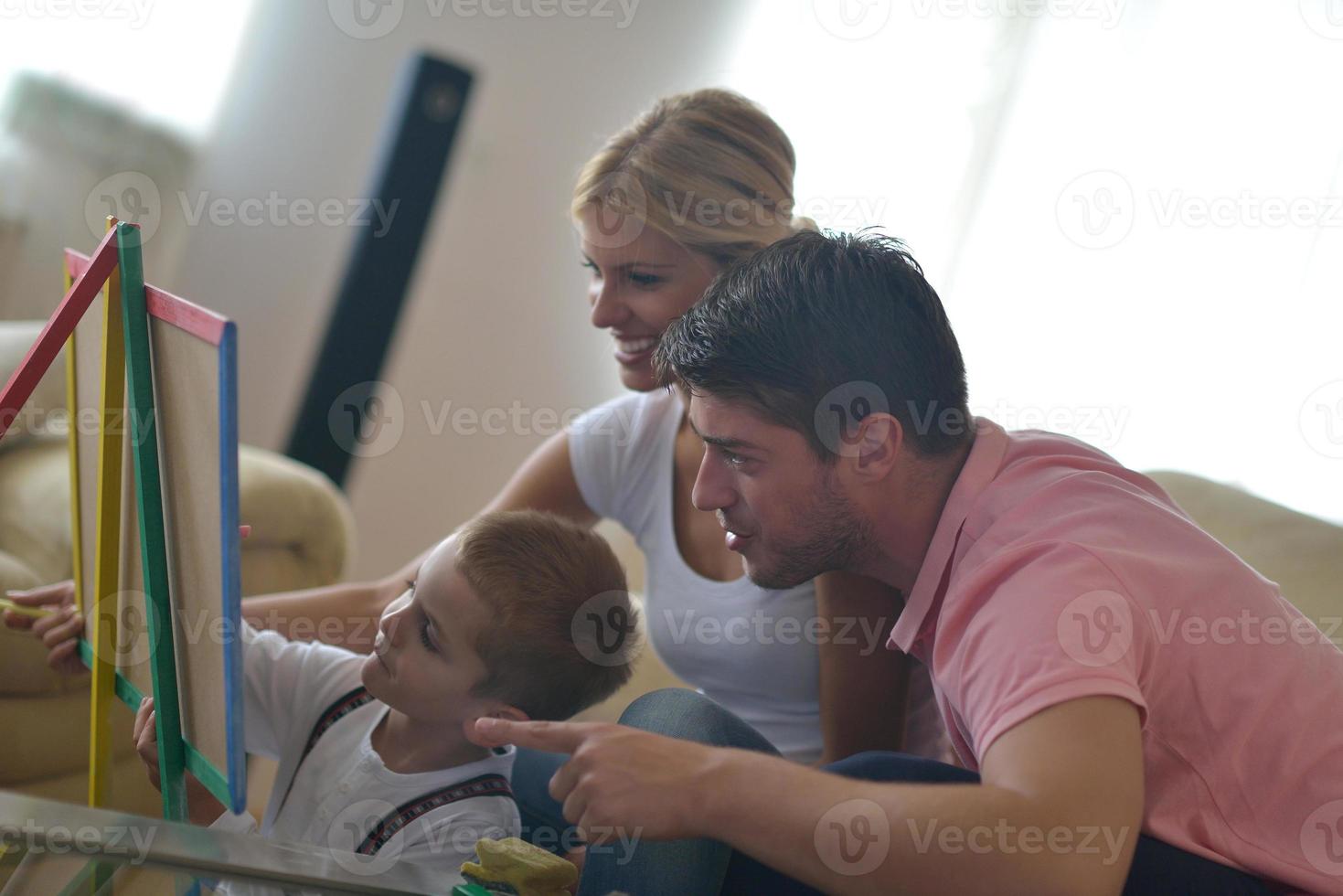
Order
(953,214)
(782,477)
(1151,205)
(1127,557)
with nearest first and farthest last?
1. (1127,557)
2. (782,477)
3. (1151,205)
4. (953,214)

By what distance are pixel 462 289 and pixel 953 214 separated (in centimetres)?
139

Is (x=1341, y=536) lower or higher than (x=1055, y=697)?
higher

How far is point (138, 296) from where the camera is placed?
84cm

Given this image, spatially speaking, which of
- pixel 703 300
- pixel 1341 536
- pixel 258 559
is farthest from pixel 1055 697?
pixel 258 559

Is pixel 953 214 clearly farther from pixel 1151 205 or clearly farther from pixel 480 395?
pixel 480 395

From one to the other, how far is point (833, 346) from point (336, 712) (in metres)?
0.59
